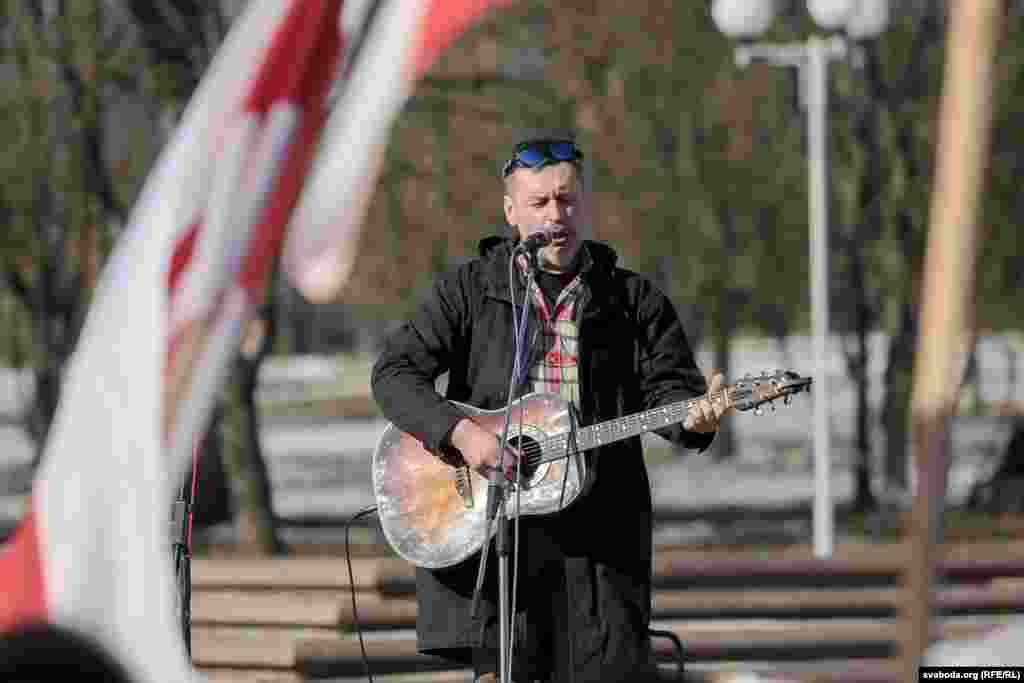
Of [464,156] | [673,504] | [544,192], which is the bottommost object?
[673,504]

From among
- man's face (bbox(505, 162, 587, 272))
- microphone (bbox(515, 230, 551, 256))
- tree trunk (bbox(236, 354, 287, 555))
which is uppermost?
man's face (bbox(505, 162, 587, 272))

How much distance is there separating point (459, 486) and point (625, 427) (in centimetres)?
57

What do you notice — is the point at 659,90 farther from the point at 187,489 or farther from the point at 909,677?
the point at 909,677

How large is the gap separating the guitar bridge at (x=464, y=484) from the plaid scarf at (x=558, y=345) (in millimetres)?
359

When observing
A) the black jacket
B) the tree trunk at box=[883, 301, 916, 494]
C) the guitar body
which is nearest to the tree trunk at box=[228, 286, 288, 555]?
the tree trunk at box=[883, 301, 916, 494]

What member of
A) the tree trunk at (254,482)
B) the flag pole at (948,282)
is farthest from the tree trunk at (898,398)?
the flag pole at (948,282)

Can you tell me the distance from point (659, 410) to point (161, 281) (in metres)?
1.74

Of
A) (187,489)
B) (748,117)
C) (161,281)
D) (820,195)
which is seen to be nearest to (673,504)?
(748,117)

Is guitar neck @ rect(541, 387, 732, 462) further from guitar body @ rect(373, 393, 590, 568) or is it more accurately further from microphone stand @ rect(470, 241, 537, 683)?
microphone stand @ rect(470, 241, 537, 683)

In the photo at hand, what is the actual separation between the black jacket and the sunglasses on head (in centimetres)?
23

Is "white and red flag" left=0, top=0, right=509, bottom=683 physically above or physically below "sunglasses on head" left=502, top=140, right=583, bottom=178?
below

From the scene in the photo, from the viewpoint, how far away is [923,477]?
9.70 feet

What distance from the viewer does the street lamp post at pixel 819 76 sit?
40.9ft

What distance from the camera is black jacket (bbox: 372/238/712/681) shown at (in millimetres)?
5125
